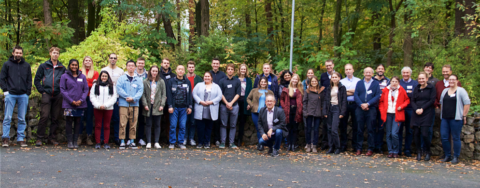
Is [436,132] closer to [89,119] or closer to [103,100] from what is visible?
[103,100]

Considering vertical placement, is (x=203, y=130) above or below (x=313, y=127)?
below

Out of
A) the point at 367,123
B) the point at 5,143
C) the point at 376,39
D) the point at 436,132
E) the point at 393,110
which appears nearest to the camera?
the point at 5,143

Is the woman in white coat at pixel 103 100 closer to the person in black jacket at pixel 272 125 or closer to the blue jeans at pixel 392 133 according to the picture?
the person in black jacket at pixel 272 125

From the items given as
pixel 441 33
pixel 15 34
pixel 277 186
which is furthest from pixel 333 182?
pixel 15 34

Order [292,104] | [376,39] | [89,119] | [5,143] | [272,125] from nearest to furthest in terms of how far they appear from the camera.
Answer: [5,143]
[272,125]
[89,119]
[292,104]
[376,39]

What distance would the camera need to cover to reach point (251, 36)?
56.3 feet

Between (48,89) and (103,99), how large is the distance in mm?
1127

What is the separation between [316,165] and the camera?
251 inches

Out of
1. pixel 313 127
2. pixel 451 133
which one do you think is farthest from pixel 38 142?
pixel 451 133

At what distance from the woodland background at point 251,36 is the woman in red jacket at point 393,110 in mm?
2905

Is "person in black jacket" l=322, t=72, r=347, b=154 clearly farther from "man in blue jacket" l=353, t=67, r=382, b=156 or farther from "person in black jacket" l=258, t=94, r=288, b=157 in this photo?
"person in black jacket" l=258, t=94, r=288, b=157

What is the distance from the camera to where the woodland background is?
1032 centimetres

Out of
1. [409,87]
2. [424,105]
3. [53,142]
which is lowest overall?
[53,142]

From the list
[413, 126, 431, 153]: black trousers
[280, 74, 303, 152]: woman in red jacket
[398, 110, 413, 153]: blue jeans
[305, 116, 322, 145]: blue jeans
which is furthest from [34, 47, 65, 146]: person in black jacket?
[413, 126, 431, 153]: black trousers
